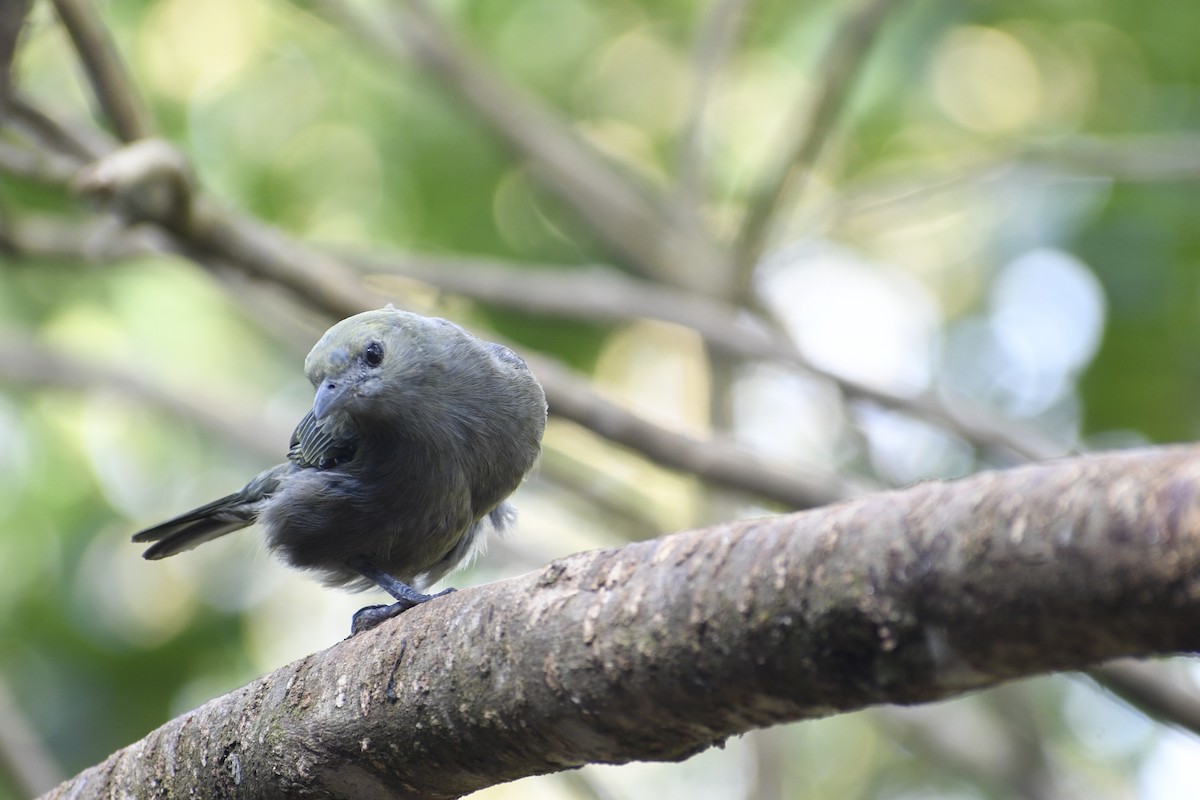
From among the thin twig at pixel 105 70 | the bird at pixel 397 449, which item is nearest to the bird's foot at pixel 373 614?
the bird at pixel 397 449

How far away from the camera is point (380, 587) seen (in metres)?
4.28

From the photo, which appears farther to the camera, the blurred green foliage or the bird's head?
the blurred green foliage

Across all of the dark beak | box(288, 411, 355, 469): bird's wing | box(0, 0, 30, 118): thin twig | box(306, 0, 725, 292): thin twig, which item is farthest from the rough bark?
box(306, 0, 725, 292): thin twig

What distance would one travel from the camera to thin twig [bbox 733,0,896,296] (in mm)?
6477

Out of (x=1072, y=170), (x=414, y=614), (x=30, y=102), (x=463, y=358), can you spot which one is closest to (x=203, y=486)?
(x=30, y=102)

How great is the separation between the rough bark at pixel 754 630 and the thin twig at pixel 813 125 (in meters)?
4.80

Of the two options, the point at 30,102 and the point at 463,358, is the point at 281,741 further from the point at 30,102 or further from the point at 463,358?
the point at 30,102

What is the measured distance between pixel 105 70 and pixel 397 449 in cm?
232

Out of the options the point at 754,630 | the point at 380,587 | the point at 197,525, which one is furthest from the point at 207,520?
the point at 754,630

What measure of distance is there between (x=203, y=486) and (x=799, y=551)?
28.0ft

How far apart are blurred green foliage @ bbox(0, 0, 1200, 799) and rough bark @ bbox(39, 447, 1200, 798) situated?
4637 mm

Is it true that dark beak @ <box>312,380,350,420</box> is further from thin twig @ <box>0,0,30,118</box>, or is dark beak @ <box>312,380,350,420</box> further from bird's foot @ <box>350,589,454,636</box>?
thin twig @ <box>0,0,30,118</box>

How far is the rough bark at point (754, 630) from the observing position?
1.59 meters

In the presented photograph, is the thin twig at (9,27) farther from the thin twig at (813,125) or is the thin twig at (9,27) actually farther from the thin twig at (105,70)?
the thin twig at (813,125)
